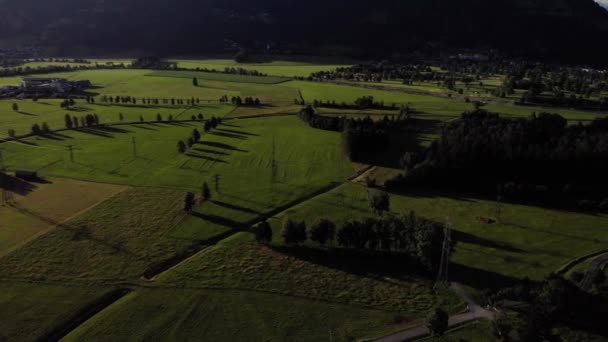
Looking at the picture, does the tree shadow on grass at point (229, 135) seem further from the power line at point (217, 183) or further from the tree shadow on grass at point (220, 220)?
the tree shadow on grass at point (220, 220)

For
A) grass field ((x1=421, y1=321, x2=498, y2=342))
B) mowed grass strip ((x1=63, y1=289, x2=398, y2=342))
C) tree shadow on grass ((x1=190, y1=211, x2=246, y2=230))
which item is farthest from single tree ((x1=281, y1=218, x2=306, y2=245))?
grass field ((x1=421, y1=321, x2=498, y2=342))

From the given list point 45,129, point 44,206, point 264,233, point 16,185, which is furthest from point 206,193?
point 45,129

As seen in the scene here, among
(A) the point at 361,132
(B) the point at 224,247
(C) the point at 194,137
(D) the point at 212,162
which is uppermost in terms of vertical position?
(A) the point at 361,132

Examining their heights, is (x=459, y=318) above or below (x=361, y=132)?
below

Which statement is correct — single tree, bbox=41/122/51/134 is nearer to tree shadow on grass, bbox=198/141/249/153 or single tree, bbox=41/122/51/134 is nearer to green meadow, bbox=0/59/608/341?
green meadow, bbox=0/59/608/341

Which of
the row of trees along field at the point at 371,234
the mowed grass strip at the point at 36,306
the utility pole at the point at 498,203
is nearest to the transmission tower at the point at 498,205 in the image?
the utility pole at the point at 498,203

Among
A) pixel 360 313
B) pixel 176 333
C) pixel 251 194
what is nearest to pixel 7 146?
pixel 251 194

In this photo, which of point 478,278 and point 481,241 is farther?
point 481,241

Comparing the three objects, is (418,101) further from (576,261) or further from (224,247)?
(224,247)
